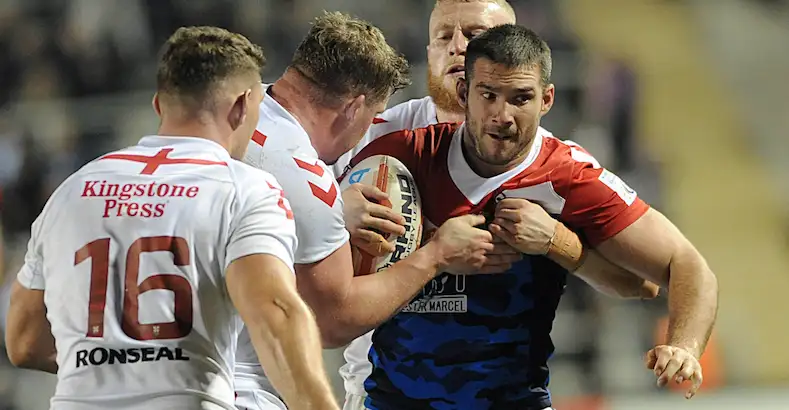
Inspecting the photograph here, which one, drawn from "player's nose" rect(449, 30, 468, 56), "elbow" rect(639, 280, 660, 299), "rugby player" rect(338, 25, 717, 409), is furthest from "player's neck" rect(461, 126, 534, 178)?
"player's nose" rect(449, 30, 468, 56)

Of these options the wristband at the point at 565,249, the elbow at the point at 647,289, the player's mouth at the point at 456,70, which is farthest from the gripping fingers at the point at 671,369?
the player's mouth at the point at 456,70

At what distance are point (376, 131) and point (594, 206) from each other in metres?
0.95

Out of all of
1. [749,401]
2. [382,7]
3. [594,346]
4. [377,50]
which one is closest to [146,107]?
[382,7]

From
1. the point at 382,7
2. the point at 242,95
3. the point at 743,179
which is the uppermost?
the point at 242,95

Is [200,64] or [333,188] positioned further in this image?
[333,188]

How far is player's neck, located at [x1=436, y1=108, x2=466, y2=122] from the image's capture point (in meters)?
4.18

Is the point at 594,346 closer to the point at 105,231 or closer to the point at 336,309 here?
the point at 336,309

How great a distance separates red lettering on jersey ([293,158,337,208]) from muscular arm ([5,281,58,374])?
0.74 meters

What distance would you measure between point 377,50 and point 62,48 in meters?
6.50

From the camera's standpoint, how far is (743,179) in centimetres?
1195

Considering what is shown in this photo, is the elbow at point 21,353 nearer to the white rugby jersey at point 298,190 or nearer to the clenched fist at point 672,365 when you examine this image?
the white rugby jersey at point 298,190

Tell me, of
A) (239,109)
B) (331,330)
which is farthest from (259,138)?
(331,330)

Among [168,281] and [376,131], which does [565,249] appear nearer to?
[376,131]

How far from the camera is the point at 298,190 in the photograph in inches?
119
